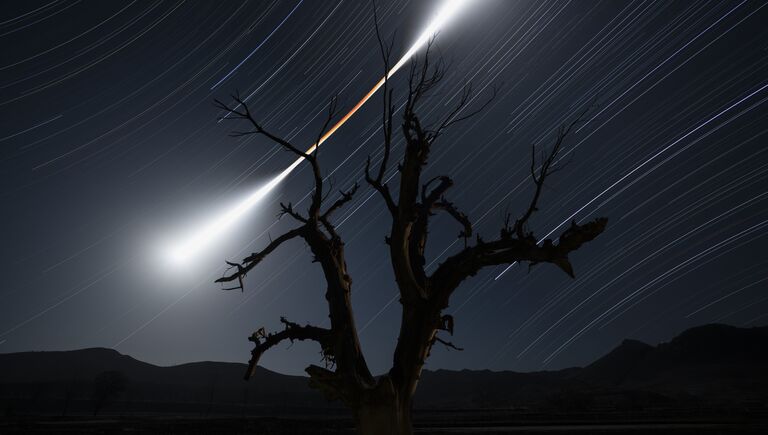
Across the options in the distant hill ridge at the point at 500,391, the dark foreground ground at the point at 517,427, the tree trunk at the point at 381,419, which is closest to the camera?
the tree trunk at the point at 381,419

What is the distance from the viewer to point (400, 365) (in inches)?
149

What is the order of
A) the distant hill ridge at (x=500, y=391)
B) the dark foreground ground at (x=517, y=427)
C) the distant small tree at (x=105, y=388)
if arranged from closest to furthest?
the dark foreground ground at (x=517, y=427), the distant small tree at (x=105, y=388), the distant hill ridge at (x=500, y=391)

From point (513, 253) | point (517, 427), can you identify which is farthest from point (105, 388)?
point (513, 253)

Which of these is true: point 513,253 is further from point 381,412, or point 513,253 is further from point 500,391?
point 500,391

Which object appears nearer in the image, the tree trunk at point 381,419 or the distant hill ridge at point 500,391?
the tree trunk at point 381,419

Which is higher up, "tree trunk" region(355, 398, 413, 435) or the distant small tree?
the distant small tree

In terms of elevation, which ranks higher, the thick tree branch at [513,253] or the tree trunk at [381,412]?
the thick tree branch at [513,253]

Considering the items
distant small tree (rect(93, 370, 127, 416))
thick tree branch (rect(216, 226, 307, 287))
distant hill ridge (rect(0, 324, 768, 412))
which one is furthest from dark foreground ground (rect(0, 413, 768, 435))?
distant small tree (rect(93, 370, 127, 416))

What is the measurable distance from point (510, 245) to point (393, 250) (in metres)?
1.09

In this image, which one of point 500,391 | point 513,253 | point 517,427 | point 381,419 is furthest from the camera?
point 500,391

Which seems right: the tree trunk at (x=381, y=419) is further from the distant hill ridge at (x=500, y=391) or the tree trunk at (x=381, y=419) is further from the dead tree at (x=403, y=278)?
the distant hill ridge at (x=500, y=391)

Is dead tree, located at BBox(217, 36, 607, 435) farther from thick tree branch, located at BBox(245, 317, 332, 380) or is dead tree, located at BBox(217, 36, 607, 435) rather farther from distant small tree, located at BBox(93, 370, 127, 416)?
distant small tree, located at BBox(93, 370, 127, 416)

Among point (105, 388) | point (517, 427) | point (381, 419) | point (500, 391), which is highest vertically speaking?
point (105, 388)

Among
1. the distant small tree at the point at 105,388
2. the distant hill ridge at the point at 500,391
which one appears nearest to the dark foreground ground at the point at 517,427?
the distant hill ridge at the point at 500,391
